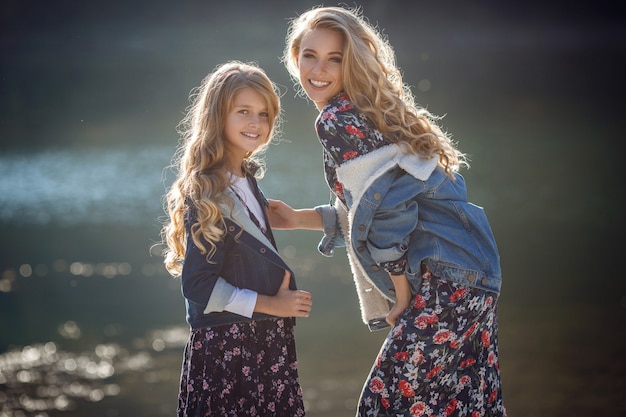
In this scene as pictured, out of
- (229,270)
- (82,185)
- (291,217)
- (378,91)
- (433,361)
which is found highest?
(82,185)

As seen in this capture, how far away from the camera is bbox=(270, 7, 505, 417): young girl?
197 centimetres

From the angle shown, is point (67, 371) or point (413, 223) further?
point (67, 371)

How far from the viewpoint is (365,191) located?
1967 millimetres

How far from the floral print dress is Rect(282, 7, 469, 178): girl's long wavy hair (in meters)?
0.05

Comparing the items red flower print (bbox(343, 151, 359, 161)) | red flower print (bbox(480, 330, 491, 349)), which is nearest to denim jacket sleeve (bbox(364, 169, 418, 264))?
red flower print (bbox(343, 151, 359, 161))

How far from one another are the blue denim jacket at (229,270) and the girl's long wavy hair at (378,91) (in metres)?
0.42

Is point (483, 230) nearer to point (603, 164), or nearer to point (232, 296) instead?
point (232, 296)

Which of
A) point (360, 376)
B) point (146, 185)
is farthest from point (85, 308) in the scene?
point (146, 185)

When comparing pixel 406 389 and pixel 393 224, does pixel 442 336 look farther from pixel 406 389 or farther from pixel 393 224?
pixel 393 224

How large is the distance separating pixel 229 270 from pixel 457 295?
0.57 m

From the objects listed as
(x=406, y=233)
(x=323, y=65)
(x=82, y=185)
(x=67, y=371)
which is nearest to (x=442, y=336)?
(x=406, y=233)

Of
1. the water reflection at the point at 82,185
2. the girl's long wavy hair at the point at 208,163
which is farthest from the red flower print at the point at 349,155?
the water reflection at the point at 82,185

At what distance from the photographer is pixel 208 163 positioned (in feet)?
7.11

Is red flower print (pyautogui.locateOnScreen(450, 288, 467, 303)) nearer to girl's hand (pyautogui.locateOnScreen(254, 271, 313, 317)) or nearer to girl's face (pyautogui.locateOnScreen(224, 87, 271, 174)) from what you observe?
girl's hand (pyautogui.locateOnScreen(254, 271, 313, 317))
